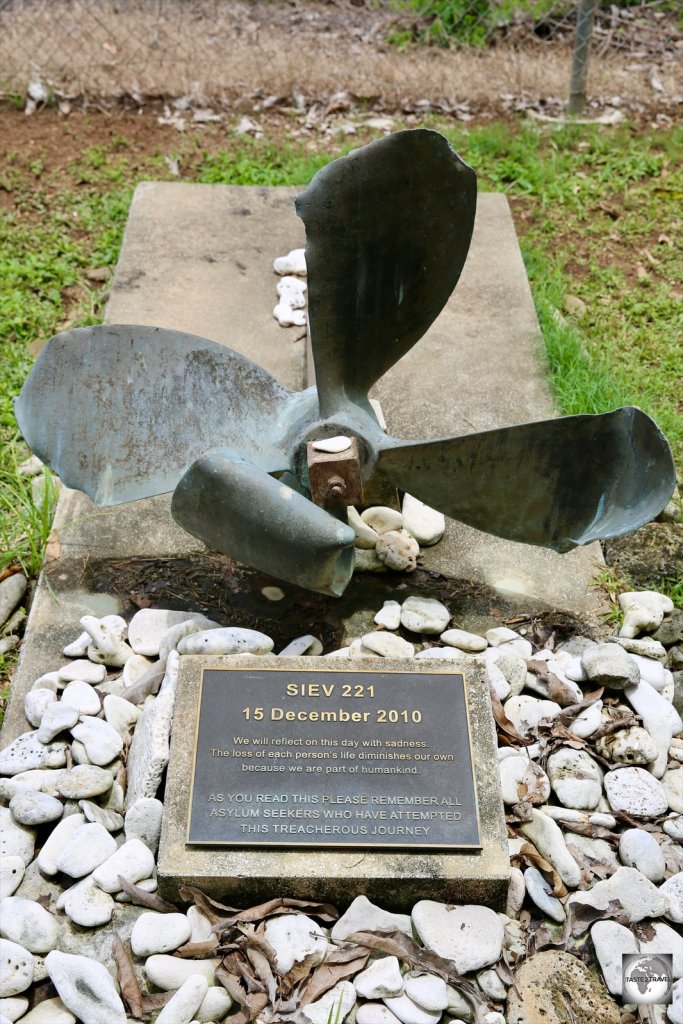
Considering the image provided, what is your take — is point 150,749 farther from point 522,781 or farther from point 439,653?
point 522,781

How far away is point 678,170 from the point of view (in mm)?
5496

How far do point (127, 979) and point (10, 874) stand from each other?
388 mm

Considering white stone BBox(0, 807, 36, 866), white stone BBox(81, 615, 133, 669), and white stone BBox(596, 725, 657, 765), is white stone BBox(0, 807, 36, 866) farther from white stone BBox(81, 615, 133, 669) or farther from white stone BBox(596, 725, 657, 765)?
white stone BBox(596, 725, 657, 765)

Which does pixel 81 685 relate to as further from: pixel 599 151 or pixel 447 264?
pixel 599 151

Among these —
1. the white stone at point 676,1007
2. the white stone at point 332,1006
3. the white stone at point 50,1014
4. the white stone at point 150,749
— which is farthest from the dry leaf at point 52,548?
the white stone at point 676,1007

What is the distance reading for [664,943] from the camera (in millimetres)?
2357

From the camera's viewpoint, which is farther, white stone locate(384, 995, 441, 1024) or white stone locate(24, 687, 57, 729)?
white stone locate(24, 687, 57, 729)

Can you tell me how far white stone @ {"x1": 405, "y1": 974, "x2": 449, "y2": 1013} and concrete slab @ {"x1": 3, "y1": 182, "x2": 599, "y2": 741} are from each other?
110 cm

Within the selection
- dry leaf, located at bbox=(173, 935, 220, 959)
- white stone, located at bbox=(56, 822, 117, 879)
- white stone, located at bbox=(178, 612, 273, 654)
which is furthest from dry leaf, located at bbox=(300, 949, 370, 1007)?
white stone, located at bbox=(178, 612, 273, 654)

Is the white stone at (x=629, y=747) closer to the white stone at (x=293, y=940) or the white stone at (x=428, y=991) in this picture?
the white stone at (x=428, y=991)

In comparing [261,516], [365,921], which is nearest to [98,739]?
[261,516]

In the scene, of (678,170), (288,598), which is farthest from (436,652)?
(678,170)

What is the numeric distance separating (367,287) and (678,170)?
3.33m

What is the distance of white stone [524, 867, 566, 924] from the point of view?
2.40 meters
